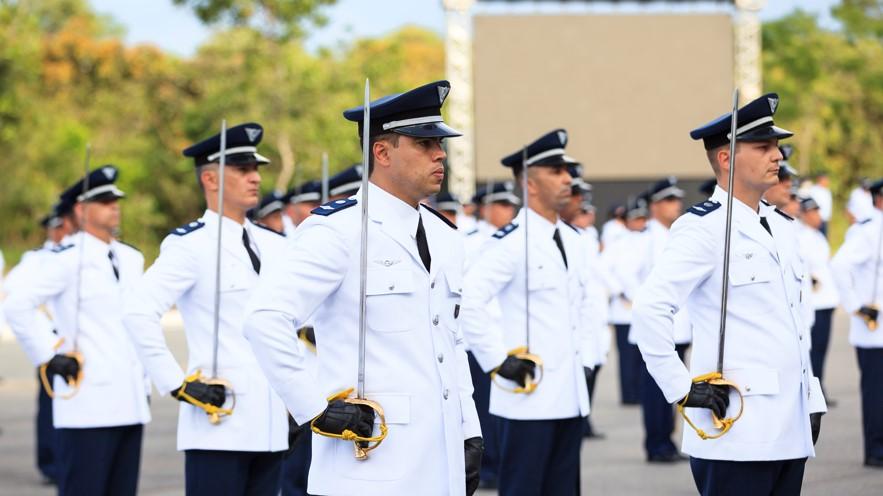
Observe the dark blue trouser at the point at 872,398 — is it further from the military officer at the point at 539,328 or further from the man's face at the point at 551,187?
the man's face at the point at 551,187

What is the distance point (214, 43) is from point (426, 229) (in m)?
30.1

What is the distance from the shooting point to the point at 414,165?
4207 millimetres

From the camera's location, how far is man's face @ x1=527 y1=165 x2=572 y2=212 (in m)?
7.15

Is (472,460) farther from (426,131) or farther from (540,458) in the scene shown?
(540,458)

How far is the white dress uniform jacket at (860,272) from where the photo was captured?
9617 mm

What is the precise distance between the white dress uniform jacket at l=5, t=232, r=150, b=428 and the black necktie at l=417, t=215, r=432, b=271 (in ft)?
10.3

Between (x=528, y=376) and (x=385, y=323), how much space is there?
2.83m

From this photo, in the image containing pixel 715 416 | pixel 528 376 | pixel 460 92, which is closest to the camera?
pixel 715 416

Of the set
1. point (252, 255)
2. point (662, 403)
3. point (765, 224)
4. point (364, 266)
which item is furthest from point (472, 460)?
point (662, 403)

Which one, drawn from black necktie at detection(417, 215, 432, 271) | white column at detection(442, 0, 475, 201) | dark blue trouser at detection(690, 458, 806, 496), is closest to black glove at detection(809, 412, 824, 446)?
dark blue trouser at detection(690, 458, 806, 496)

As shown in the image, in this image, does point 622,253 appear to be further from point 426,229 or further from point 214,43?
point 214,43

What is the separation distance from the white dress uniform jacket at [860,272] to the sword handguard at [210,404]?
538 cm

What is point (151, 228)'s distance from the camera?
35.9 m

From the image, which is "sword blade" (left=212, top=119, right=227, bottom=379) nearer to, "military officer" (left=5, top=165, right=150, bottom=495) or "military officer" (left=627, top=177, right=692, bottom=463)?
"military officer" (left=5, top=165, right=150, bottom=495)
